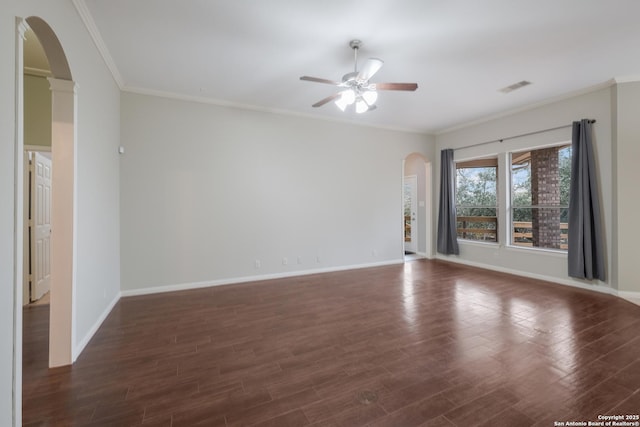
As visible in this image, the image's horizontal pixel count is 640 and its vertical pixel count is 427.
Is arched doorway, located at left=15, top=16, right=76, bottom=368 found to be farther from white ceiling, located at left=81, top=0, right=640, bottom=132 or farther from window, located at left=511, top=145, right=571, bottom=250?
window, located at left=511, top=145, right=571, bottom=250

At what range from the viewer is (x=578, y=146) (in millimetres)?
4211

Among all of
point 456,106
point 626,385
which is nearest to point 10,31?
point 626,385

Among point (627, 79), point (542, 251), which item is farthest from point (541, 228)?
point (627, 79)

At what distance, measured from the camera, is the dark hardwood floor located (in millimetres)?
1757

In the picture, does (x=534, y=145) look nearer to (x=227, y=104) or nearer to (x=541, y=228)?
(x=541, y=228)

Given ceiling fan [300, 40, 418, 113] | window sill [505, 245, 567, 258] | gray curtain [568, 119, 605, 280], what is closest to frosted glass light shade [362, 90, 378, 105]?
ceiling fan [300, 40, 418, 113]

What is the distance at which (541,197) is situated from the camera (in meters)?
4.95

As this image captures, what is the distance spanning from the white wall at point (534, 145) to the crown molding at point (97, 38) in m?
6.20

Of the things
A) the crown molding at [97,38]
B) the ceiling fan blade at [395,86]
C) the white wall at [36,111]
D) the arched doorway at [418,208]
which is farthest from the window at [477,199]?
the white wall at [36,111]

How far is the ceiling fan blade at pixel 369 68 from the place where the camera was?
274 cm

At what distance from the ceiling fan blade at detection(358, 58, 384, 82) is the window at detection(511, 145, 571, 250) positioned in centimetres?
389

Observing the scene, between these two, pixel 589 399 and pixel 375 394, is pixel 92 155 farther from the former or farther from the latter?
pixel 589 399

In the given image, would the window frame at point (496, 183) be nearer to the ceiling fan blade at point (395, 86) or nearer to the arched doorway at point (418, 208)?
the arched doorway at point (418, 208)

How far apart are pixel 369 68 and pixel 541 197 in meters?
4.19
